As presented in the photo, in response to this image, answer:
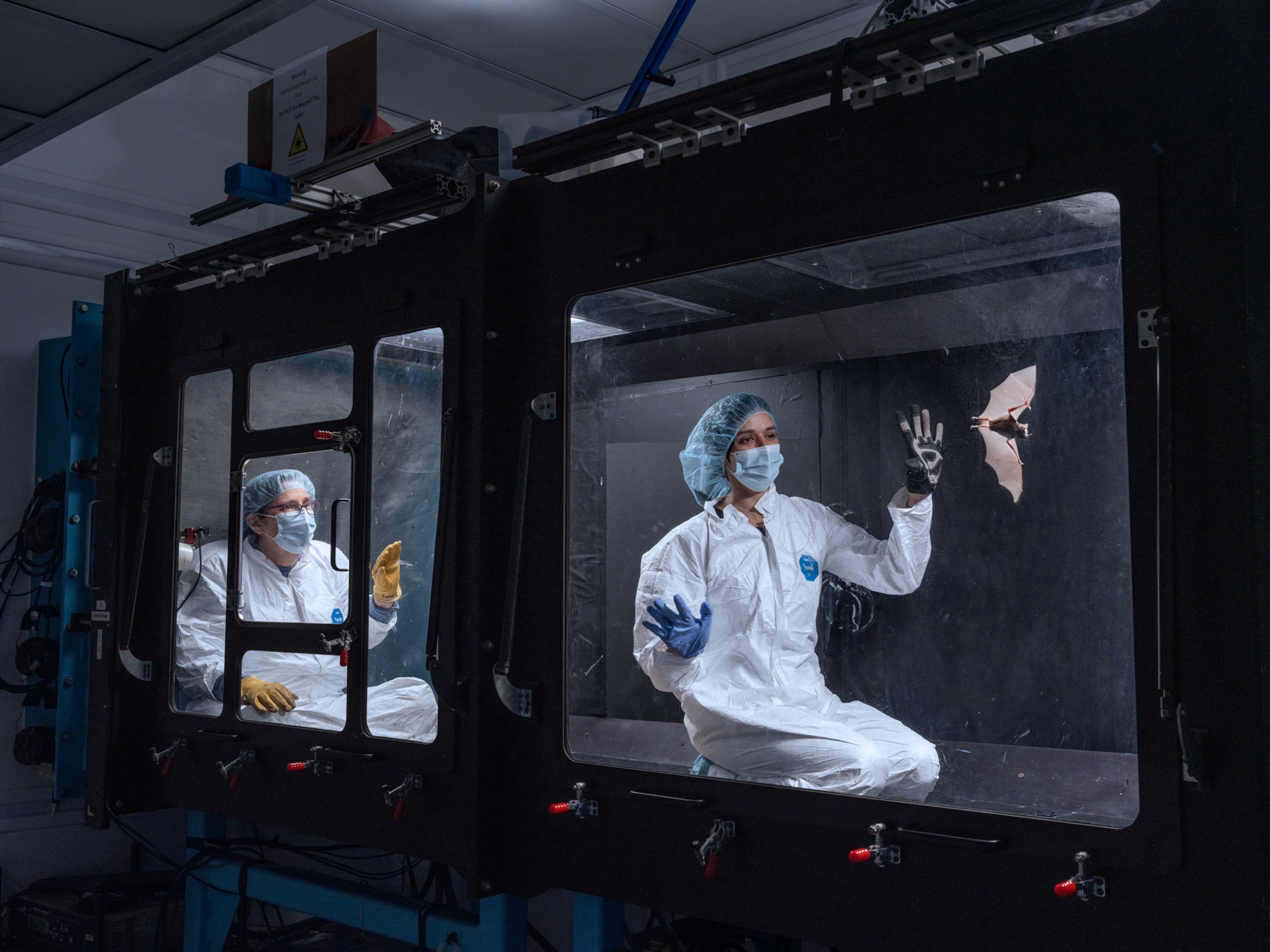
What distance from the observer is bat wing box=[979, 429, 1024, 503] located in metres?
1.68

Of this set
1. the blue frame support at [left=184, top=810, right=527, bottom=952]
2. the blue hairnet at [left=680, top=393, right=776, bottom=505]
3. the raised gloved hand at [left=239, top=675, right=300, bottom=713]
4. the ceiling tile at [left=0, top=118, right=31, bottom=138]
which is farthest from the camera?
the ceiling tile at [left=0, top=118, right=31, bottom=138]

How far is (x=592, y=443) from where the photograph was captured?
7.17ft

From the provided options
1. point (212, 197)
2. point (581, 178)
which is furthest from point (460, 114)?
point (581, 178)

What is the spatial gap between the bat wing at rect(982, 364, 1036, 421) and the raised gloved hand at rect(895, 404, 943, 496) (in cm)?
9

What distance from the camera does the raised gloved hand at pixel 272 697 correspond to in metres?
2.74

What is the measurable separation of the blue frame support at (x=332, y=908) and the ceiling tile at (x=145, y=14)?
2.06 metres

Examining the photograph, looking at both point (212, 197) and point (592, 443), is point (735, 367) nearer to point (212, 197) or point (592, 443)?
point (592, 443)

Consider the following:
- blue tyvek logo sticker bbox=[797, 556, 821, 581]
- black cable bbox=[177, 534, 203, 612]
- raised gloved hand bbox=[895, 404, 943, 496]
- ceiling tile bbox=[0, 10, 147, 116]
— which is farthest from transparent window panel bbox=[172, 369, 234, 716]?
→ raised gloved hand bbox=[895, 404, 943, 496]

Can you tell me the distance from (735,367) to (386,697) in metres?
1.18

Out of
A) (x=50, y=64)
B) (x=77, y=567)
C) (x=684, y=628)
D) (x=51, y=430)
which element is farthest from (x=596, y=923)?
(x=51, y=430)

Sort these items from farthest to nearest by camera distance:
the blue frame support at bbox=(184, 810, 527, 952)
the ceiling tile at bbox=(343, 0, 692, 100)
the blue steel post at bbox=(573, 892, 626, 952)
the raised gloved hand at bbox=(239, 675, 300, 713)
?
the ceiling tile at bbox=(343, 0, 692, 100) → the raised gloved hand at bbox=(239, 675, 300, 713) → the blue frame support at bbox=(184, 810, 527, 952) → the blue steel post at bbox=(573, 892, 626, 952)

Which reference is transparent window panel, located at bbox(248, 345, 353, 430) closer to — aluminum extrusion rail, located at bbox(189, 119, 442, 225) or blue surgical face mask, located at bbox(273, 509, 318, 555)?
blue surgical face mask, located at bbox(273, 509, 318, 555)

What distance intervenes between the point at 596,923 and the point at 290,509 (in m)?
1.28

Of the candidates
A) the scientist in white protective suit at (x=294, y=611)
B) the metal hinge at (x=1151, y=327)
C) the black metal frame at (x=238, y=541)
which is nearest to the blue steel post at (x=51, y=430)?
the black metal frame at (x=238, y=541)
